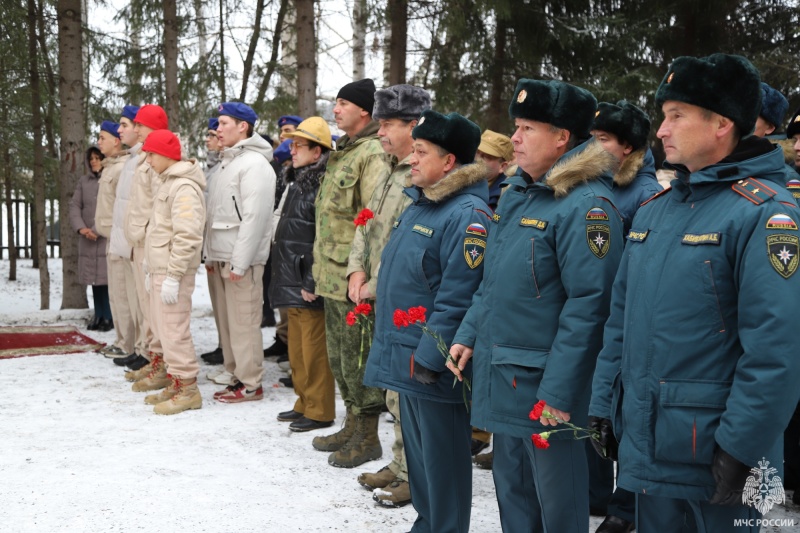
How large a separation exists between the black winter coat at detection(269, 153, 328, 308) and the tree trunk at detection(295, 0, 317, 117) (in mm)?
3818

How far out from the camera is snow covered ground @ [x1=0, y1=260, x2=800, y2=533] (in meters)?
4.23

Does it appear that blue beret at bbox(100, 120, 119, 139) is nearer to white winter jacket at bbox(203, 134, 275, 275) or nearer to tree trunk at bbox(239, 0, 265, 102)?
white winter jacket at bbox(203, 134, 275, 275)

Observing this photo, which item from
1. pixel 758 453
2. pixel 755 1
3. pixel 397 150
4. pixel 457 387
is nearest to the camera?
pixel 758 453

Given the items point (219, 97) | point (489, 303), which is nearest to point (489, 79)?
point (219, 97)

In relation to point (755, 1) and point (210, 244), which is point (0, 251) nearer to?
point (210, 244)

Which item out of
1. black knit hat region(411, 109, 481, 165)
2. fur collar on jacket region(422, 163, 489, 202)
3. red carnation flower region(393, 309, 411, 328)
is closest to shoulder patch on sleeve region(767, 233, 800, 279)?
red carnation flower region(393, 309, 411, 328)

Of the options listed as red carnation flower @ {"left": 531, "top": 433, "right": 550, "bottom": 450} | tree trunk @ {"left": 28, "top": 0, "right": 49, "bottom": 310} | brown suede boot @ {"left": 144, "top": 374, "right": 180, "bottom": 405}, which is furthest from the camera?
tree trunk @ {"left": 28, "top": 0, "right": 49, "bottom": 310}

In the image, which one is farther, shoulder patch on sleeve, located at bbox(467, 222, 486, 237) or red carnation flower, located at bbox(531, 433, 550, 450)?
shoulder patch on sleeve, located at bbox(467, 222, 486, 237)

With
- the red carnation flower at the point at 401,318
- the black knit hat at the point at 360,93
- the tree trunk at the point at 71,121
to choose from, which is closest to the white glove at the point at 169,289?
the black knit hat at the point at 360,93

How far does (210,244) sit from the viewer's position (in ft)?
21.9

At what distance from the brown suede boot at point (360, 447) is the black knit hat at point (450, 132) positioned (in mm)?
2110

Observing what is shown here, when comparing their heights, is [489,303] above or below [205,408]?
above

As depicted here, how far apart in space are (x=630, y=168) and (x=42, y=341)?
6.94 metres

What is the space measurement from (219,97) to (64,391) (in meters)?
8.52
